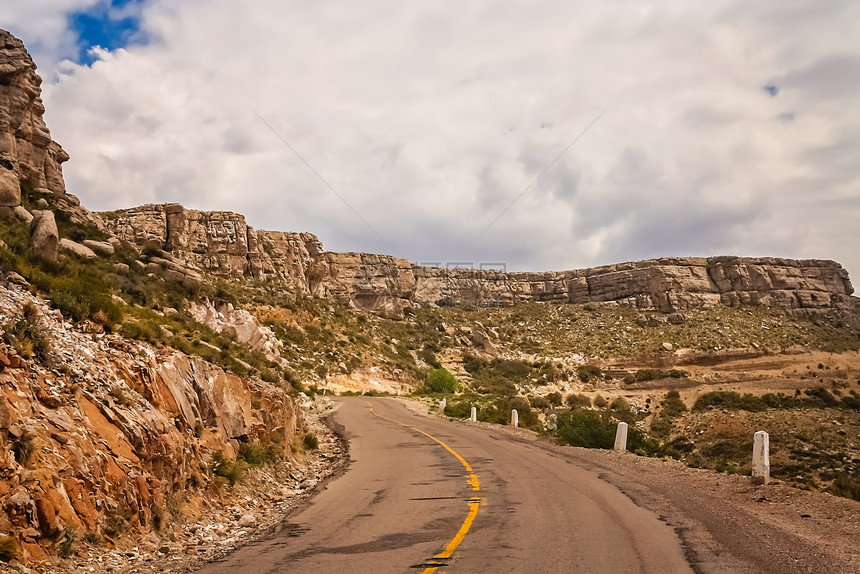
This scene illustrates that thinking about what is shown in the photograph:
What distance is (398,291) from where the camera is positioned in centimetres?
9600

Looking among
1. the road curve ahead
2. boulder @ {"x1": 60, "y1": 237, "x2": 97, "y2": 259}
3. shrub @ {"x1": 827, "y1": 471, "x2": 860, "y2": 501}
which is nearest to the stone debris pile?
the road curve ahead

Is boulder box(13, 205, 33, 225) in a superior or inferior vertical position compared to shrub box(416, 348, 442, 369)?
superior

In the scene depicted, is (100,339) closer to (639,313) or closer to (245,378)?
(245,378)

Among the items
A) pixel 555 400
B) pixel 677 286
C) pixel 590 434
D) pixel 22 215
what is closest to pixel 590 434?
pixel 590 434

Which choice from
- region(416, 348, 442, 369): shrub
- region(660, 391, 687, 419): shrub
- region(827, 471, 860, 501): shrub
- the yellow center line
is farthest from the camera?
region(416, 348, 442, 369): shrub

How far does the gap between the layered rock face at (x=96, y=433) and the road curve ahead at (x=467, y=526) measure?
5.76 ft

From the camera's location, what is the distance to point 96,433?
8.31 meters

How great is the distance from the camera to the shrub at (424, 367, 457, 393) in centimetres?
5906

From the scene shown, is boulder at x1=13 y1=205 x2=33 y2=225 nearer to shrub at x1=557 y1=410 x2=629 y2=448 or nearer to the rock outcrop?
the rock outcrop

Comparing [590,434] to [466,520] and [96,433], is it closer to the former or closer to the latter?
[466,520]

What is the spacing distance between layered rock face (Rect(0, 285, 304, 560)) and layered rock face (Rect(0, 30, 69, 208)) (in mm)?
15405

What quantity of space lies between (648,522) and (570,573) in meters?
3.16

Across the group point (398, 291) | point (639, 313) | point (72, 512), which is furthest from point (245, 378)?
point (639, 313)

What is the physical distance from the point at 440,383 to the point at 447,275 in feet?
204
